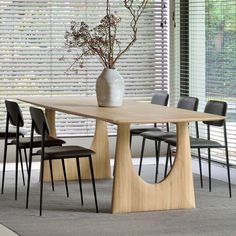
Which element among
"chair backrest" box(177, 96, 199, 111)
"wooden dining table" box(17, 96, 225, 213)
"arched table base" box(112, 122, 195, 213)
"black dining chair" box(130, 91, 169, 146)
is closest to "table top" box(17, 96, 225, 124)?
"wooden dining table" box(17, 96, 225, 213)

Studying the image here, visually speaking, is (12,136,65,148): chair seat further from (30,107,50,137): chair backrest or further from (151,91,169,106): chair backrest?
(151,91,169,106): chair backrest

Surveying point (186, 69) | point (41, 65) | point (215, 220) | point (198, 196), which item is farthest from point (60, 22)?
point (215, 220)

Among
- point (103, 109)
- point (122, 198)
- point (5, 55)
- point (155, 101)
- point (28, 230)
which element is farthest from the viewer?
point (5, 55)

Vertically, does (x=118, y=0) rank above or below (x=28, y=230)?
above

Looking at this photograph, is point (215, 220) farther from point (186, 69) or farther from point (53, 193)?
point (186, 69)

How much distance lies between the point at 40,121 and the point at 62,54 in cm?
299

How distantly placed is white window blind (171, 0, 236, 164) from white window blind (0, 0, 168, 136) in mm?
245

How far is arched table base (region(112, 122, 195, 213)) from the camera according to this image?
612cm

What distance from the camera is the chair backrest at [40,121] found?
6.08m

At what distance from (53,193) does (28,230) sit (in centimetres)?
140

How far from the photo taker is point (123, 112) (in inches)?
252

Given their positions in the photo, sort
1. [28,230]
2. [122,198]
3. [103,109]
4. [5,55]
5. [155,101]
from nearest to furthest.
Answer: [28,230], [122,198], [103,109], [155,101], [5,55]

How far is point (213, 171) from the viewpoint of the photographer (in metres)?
8.24

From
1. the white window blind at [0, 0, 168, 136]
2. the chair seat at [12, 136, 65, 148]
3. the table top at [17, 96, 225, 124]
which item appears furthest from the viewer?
the white window blind at [0, 0, 168, 136]
